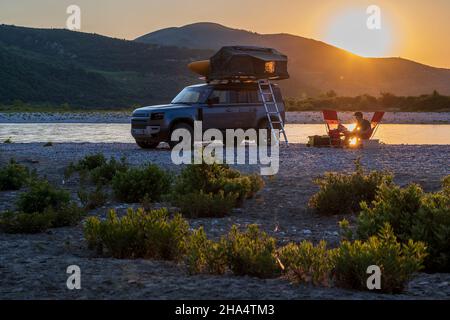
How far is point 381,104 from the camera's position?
63.2m

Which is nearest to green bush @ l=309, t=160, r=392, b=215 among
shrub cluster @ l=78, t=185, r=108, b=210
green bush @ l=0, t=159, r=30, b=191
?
shrub cluster @ l=78, t=185, r=108, b=210

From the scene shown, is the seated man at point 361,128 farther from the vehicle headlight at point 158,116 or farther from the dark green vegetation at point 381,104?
the dark green vegetation at point 381,104

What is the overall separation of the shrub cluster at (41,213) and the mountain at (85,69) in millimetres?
78814

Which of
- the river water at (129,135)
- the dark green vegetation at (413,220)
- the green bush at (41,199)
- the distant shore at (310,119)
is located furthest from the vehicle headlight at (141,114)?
the distant shore at (310,119)

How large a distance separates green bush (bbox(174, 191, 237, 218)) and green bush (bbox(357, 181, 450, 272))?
2654 mm

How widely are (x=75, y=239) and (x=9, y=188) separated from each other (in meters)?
4.95

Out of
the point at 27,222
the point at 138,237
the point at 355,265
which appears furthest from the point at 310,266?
the point at 27,222

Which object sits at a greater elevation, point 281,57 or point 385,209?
point 281,57

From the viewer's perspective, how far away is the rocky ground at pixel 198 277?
5.14 meters

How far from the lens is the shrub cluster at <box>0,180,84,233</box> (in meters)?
8.47

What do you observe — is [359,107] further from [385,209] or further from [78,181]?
[385,209]
